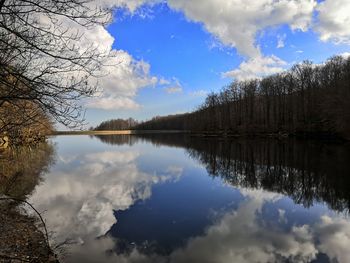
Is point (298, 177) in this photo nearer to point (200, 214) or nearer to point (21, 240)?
point (200, 214)

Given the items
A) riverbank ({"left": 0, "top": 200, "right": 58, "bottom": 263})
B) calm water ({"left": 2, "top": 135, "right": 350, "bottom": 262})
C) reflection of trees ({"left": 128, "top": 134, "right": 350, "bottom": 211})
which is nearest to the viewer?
riverbank ({"left": 0, "top": 200, "right": 58, "bottom": 263})

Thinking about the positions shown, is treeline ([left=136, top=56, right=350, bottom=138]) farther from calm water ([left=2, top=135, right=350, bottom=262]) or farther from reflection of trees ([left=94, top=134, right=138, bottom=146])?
calm water ([left=2, top=135, right=350, bottom=262])

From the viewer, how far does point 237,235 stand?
12250 millimetres

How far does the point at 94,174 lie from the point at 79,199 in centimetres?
1046

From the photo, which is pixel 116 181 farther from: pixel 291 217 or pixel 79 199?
pixel 291 217

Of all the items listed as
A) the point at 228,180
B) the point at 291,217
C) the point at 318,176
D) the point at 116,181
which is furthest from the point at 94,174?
the point at 291,217

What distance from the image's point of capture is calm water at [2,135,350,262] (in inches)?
419

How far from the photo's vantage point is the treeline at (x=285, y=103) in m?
72.7

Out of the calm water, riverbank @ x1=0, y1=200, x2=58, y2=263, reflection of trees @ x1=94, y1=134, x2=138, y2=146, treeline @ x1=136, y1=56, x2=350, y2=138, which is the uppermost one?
treeline @ x1=136, y1=56, x2=350, y2=138

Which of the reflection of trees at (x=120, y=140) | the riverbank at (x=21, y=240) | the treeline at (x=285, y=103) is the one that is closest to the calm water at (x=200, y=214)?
the riverbank at (x=21, y=240)

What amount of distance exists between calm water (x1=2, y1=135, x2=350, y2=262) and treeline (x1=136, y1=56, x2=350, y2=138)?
41484mm

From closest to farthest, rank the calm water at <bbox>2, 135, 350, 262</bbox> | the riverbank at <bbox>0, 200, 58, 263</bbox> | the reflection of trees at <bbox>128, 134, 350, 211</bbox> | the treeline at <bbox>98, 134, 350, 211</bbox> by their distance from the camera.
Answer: the riverbank at <bbox>0, 200, 58, 263</bbox> < the calm water at <bbox>2, 135, 350, 262</bbox> < the treeline at <bbox>98, 134, 350, 211</bbox> < the reflection of trees at <bbox>128, 134, 350, 211</bbox>

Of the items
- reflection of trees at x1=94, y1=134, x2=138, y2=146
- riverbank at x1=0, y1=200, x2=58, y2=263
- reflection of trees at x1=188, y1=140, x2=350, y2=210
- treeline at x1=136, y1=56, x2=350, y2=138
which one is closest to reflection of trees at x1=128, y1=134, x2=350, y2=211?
reflection of trees at x1=188, y1=140, x2=350, y2=210

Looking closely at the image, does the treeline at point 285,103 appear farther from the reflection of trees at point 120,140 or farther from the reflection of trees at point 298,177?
the reflection of trees at point 298,177
